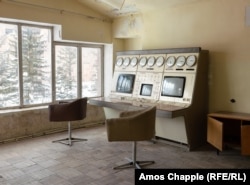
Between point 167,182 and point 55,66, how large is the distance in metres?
3.80

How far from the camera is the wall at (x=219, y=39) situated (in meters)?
4.06

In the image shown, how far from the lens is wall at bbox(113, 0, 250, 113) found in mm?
4062

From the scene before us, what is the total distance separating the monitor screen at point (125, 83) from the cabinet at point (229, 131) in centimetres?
163

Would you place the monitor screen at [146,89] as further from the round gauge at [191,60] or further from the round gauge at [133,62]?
the round gauge at [191,60]

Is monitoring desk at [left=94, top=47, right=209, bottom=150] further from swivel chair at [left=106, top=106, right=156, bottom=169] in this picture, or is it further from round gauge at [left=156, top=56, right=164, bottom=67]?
swivel chair at [left=106, top=106, right=156, bottom=169]

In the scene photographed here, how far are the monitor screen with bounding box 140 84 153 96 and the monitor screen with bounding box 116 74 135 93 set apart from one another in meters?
0.28

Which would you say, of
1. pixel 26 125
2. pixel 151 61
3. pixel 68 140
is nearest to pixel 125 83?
pixel 151 61

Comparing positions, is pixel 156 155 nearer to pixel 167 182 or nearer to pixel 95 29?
pixel 167 182

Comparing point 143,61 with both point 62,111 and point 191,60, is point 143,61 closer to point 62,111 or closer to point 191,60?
point 191,60

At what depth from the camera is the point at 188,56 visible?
14.0ft

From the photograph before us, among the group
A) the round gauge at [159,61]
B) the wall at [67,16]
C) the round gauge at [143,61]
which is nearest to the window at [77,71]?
the wall at [67,16]

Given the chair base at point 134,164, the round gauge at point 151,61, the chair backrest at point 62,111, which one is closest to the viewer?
the chair base at point 134,164

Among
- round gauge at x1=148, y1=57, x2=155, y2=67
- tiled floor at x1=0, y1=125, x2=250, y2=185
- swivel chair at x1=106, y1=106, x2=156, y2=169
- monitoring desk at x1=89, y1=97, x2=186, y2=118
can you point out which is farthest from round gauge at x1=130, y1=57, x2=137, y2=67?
swivel chair at x1=106, y1=106, x2=156, y2=169

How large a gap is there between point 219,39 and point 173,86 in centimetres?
107
